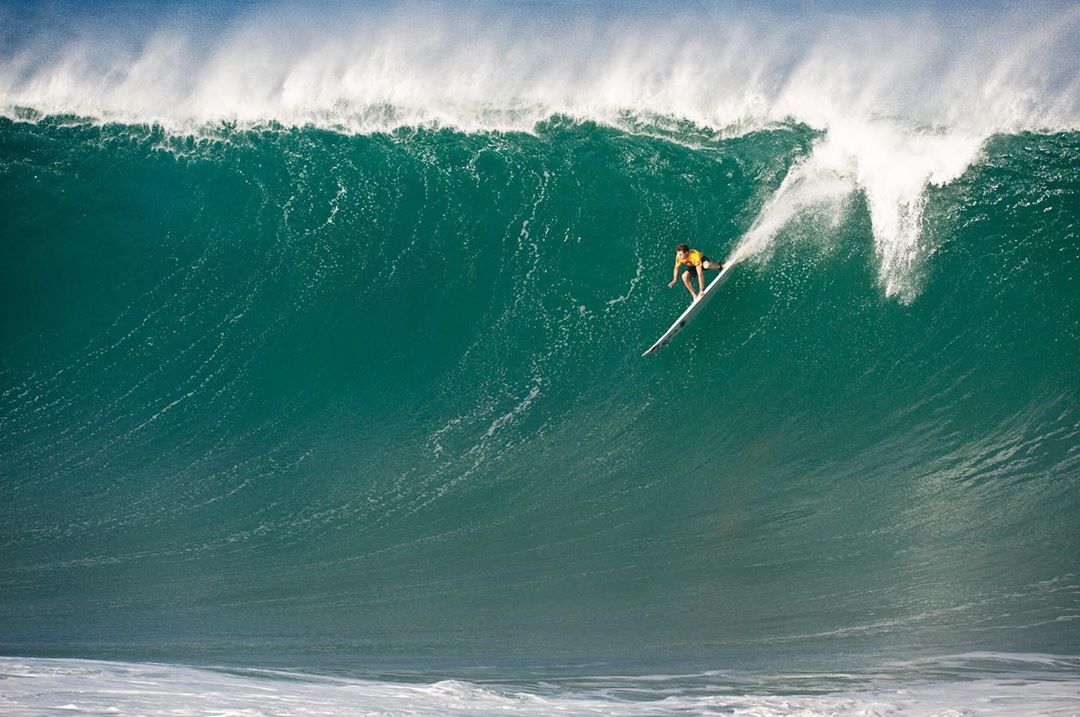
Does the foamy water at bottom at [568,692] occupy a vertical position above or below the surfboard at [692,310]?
below

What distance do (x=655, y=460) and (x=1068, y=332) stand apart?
12.9ft

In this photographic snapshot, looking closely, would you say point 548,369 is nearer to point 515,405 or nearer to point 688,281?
point 515,405

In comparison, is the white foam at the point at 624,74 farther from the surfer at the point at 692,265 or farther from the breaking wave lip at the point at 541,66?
the surfer at the point at 692,265

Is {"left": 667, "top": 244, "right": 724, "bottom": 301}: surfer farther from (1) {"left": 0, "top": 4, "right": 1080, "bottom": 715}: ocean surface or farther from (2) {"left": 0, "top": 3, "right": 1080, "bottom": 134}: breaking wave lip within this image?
(2) {"left": 0, "top": 3, "right": 1080, "bottom": 134}: breaking wave lip

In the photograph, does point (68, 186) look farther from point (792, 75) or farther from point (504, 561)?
point (792, 75)

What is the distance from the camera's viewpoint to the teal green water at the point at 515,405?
7.56 metres

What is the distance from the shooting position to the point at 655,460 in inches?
328

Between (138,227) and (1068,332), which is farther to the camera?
(138,227)

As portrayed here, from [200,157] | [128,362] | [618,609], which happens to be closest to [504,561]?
[618,609]

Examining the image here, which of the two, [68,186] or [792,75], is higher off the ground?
[792,75]

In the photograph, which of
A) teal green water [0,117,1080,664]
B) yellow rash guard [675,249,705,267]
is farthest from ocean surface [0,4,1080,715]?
yellow rash guard [675,249,705,267]

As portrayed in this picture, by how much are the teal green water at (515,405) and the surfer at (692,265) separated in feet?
0.79

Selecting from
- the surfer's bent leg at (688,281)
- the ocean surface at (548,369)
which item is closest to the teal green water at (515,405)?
the ocean surface at (548,369)

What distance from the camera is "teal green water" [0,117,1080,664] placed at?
298 inches
